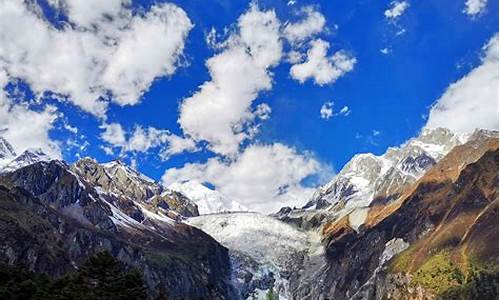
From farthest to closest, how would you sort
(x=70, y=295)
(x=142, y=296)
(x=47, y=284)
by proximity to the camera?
(x=47, y=284) < (x=142, y=296) < (x=70, y=295)

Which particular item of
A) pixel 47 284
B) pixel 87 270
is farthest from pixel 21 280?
pixel 87 270

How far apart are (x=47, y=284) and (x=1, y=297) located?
4613 mm

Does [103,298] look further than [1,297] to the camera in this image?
No

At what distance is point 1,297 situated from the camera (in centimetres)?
5181

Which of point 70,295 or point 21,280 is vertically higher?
point 21,280

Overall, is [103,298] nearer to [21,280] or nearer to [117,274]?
[117,274]

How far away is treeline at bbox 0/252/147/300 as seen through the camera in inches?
Result: 1907

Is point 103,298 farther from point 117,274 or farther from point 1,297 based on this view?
point 1,297

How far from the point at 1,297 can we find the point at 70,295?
26.9 feet

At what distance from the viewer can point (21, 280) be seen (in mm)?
58875

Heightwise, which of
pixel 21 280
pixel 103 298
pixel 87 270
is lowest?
pixel 103 298

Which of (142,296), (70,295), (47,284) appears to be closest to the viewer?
(70,295)

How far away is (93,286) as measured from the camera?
49.1 m

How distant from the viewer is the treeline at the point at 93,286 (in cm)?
4844
